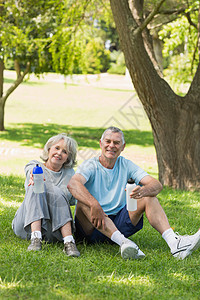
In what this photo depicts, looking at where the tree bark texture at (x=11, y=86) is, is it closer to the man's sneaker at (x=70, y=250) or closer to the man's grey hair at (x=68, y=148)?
the man's grey hair at (x=68, y=148)

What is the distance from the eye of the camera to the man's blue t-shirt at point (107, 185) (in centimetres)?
405

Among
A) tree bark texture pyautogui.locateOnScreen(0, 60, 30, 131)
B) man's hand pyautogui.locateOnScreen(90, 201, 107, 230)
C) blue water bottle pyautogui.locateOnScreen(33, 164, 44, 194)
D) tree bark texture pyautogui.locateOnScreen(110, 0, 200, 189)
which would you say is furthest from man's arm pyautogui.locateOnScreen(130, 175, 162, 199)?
tree bark texture pyautogui.locateOnScreen(0, 60, 30, 131)

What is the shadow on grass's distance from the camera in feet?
45.6

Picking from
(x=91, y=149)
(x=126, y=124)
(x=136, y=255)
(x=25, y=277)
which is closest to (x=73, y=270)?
(x=25, y=277)

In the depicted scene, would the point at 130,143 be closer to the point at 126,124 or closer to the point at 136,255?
the point at 126,124

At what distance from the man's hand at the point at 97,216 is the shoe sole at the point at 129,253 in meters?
0.31

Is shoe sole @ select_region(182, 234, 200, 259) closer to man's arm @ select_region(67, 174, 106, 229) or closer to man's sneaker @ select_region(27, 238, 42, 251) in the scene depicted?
man's arm @ select_region(67, 174, 106, 229)

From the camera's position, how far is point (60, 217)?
12.6ft

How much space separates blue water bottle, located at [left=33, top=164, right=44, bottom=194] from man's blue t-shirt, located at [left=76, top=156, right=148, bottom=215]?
41cm

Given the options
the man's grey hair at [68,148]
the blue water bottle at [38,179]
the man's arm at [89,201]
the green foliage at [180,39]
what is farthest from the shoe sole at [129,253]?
the green foliage at [180,39]

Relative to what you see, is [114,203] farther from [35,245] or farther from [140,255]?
[35,245]

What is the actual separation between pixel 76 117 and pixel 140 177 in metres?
17.8

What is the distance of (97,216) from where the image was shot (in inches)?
148

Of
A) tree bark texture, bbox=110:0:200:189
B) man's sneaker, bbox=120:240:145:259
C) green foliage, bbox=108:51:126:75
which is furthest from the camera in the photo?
green foliage, bbox=108:51:126:75
